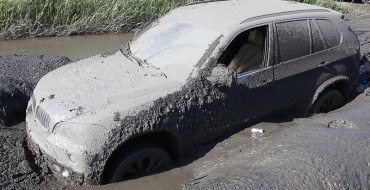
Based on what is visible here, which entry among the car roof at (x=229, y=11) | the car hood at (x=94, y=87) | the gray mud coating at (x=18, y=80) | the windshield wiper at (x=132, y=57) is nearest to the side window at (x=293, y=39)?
the car roof at (x=229, y=11)

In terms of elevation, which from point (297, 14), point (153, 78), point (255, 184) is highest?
point (297, 14)

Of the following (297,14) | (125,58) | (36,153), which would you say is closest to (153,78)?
(125,58)

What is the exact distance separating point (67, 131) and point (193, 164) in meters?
1.54

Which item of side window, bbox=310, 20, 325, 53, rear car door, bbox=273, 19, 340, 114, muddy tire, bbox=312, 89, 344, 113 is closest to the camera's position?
rear car door, bbox=273, 19, 340, 114

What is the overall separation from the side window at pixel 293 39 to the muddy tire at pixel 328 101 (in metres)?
0.76

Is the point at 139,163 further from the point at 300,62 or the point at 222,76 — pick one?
the point at 300,62

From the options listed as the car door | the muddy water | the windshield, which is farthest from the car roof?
the muddy water

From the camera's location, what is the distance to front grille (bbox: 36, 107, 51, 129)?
17.1 feet

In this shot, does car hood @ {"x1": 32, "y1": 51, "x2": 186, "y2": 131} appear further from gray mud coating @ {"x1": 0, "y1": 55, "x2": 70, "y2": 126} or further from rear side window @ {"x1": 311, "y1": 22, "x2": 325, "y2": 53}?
rear side window @ {"x1": 311, "y1": 22, "x2": 325, "y2": 53}

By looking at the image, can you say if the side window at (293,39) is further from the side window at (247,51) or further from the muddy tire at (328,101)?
the muddy tire at (328,101)

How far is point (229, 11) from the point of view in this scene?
656 cm

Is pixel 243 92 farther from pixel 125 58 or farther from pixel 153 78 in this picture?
pixel 125 58

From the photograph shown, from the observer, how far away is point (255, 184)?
4.59 meters

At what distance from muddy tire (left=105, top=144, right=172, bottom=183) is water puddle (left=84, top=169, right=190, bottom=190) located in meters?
0.05
